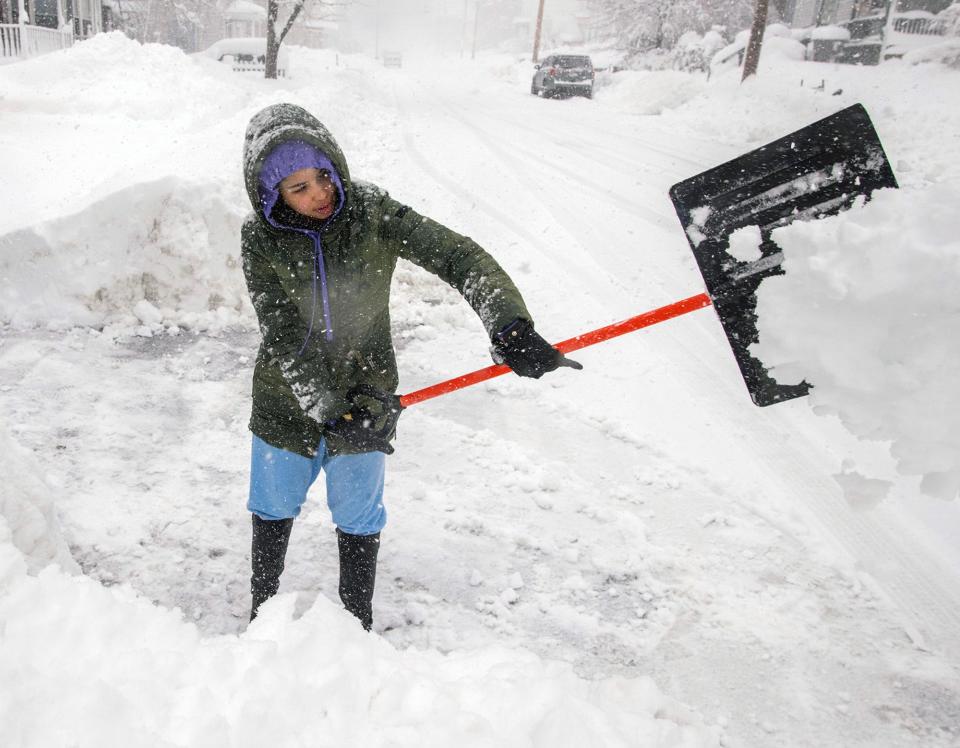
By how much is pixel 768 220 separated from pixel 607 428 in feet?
5.79

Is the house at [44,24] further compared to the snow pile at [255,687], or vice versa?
the house at [44,24]

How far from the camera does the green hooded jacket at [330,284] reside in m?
1.94

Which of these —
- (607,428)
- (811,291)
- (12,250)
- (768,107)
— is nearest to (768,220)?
(811,291)

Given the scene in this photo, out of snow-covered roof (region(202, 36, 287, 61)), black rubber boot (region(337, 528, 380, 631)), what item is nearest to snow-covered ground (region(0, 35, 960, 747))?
black rubber boot (region(337, 528, 380, 631))

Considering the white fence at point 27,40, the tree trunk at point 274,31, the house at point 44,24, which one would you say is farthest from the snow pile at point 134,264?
the tree trunk at point 274,31

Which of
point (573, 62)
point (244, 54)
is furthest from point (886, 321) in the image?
point (244, 54)

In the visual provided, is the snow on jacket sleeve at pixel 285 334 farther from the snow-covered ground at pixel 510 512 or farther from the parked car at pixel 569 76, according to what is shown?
the parked car at pixel 569 76

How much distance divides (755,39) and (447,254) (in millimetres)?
19181

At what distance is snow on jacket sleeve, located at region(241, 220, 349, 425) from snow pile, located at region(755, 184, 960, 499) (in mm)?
1486

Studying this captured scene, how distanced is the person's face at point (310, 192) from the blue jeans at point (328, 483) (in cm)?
74

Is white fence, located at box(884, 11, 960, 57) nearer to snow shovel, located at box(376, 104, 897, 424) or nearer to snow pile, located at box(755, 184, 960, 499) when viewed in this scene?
snow shovel, located at box(376, 104, 897, 424)

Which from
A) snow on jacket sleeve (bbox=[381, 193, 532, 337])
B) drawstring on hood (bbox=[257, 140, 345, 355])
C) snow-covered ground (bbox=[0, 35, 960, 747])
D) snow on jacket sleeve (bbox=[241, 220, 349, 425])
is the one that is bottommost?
snow-covered ground (bbox=[0, 35, 960, 747])

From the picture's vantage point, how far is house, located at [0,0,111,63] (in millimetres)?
15148

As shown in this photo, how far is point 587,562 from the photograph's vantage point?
2.79 meters
